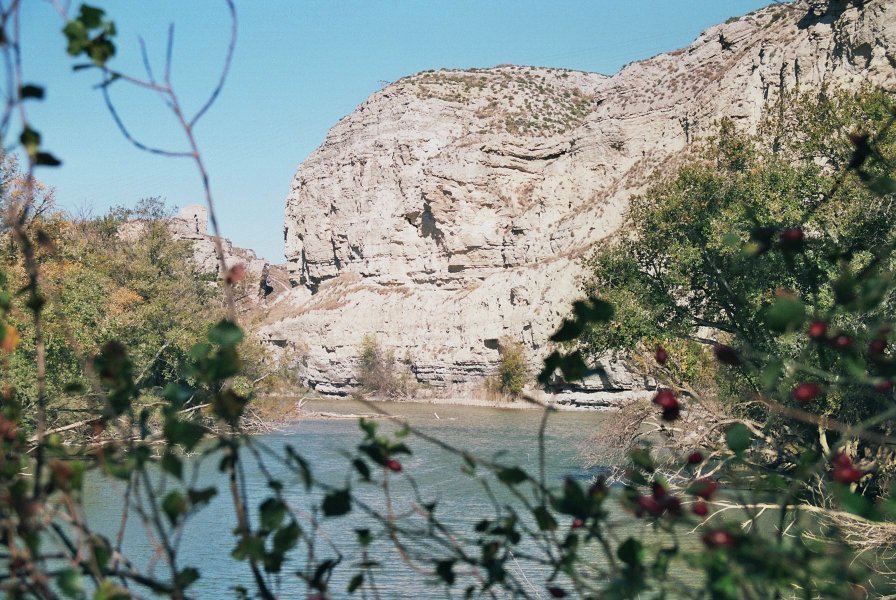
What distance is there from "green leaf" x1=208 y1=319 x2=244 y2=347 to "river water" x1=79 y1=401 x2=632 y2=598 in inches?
11.2

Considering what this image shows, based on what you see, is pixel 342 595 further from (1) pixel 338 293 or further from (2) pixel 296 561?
(1) pixel 338 293

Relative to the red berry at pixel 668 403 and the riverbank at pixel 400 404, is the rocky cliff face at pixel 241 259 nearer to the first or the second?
the riverbank at pixel 400 404

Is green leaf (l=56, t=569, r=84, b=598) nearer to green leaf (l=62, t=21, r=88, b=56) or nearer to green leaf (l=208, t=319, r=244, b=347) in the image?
green leaf (l=208, t=319, r=244, b=347)

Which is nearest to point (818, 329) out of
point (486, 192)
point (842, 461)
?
point (842, 461)

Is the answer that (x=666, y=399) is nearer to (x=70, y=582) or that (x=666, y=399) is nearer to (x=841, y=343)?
(x=841, y=343)

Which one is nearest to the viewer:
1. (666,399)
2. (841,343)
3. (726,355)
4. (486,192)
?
(841,343)

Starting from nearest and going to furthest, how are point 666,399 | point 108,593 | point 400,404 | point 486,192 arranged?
1. point 108,593
2. point 666,399
3. point 400,404
4. point 486,192

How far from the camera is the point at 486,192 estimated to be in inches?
2461

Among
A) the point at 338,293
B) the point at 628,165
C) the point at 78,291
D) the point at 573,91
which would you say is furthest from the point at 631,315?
the point at 573,91

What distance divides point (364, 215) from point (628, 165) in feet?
68.0

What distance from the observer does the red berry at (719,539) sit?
2.04 meters

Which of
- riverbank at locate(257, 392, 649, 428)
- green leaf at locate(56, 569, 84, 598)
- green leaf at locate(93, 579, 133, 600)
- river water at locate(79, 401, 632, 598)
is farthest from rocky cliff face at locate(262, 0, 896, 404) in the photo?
green leaf at locate(56, 569, 84, 598)

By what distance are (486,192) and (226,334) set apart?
60868 millimetres

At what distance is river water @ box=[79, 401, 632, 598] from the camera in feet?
44.0
